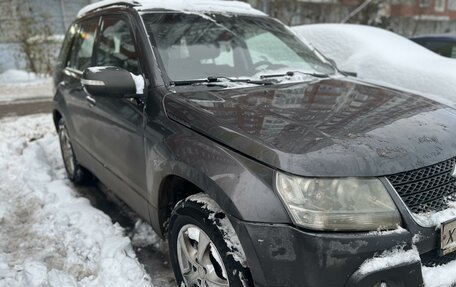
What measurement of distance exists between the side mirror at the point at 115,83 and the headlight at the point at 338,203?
1.28m

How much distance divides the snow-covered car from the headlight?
122 inches

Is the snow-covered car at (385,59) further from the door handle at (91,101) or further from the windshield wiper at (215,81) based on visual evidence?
the door handle at (91,101)

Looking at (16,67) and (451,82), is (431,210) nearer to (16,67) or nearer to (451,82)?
(451,82)

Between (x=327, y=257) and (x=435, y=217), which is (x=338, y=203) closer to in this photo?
(x=327, y=257)

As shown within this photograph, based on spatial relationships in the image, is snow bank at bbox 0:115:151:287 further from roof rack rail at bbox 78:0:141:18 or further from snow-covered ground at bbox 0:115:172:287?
roof rack rail at bbox 78:0:141:18

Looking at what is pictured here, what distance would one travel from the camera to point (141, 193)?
9.17 feet

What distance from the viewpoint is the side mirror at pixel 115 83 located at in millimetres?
2592

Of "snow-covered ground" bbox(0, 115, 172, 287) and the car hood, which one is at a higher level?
the car hood

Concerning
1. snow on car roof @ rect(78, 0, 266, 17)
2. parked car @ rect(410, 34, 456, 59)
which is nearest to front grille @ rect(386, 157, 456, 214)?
snow on car roof @ rect(78, 0, 266, 17)

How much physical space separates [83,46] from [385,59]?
3633 mm

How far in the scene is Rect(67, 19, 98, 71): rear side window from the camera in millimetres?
3746

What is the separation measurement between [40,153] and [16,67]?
28.4 feet

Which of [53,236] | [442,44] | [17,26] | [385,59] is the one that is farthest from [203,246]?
[17,26]

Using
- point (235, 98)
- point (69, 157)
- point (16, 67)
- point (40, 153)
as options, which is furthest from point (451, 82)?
point (16, 67)
